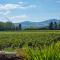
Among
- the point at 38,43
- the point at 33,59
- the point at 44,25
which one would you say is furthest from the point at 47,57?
the point at 44,25

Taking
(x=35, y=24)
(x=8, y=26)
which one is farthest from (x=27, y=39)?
(x=8, y=26)

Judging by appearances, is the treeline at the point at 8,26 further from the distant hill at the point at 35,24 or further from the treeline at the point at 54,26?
the treeline at the point at 54,26

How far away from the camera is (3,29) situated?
9578mm

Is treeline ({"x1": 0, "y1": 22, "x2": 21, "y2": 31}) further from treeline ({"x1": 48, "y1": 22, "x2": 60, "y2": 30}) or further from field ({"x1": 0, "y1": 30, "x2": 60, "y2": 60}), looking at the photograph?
treeline ({"x1": 48, "y1": 22, "x2": 60, "y2": 30})

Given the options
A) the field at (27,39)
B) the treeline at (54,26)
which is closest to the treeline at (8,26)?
the field at (27,39)

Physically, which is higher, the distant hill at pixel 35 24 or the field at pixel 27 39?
the distant hill at pixel 35 24

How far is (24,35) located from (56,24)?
112 cm

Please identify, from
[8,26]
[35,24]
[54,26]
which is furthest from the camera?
[54,26]

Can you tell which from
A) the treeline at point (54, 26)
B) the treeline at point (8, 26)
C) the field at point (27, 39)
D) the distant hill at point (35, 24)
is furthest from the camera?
the treeline at point (54, 26)

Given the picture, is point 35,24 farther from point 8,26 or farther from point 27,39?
A: point 8,26

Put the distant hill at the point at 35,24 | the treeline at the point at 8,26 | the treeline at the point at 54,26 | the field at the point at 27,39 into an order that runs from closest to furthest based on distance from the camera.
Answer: the field at the point at 27,39 → the distant hill at the point at 35,24 → the treeline at the point at 8,26 → the treeline at the point at 54,26

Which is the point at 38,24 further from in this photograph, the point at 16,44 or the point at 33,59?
the point at 33,59

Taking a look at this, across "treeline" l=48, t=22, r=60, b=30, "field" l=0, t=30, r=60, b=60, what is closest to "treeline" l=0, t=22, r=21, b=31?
"field" l=0, t=30, r=60, b=60

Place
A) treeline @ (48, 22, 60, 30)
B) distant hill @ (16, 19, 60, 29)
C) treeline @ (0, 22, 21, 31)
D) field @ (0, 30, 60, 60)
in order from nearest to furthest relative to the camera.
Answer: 1. field @ (0, 30, 60, 60)
2. distant hill @ (16, 19, 60, 29)
3. treeline @ (0, 22, 21, 31)
4. treeline @ (48, 22, 60, 30)
